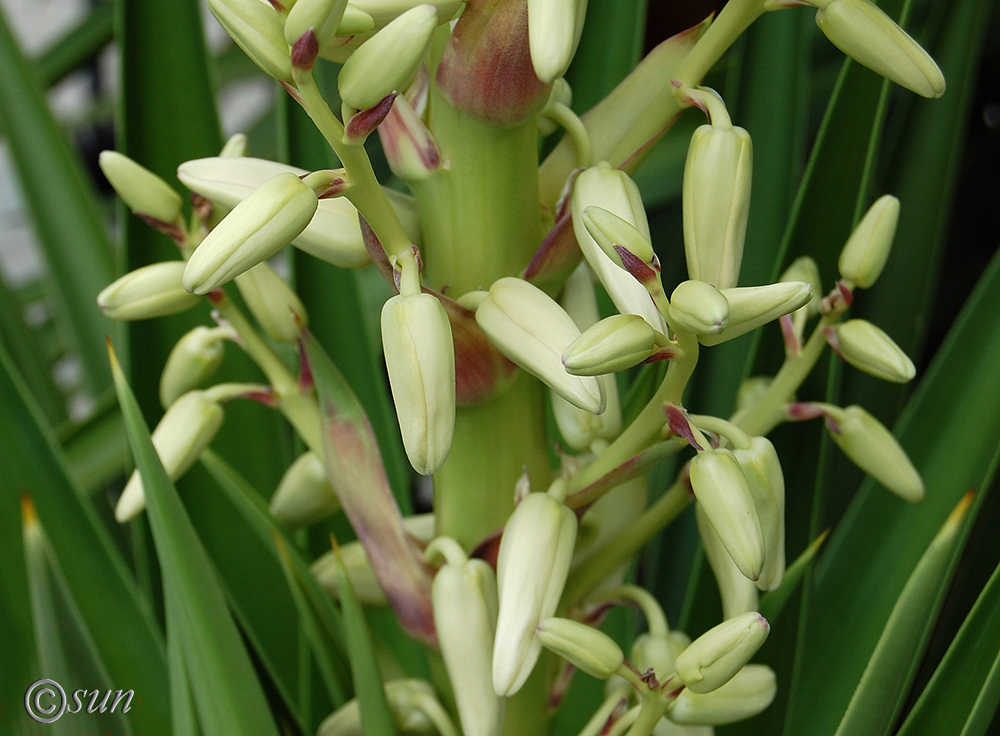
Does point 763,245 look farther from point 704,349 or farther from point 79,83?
point 79,83

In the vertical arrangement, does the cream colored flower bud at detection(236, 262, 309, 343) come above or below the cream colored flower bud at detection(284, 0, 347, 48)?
below

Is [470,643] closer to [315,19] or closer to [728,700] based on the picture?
[728,700]

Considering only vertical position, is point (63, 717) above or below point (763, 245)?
below

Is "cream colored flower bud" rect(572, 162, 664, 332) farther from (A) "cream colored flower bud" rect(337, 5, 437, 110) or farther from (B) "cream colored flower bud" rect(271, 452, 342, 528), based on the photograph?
(B) "cream colored flower bud" rect(271, 452, 342, 528)

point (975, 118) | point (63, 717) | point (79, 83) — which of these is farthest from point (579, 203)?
point (79, 83)

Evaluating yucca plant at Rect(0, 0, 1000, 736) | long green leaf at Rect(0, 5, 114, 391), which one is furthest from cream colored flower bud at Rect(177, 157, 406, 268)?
long green leaf at Rect(0, 5, 114, 391)

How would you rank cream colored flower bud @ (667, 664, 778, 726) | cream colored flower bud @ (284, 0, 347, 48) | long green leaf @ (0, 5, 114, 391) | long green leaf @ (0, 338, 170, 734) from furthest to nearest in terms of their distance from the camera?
long green leaf @ (0, 5, 114, 391) < long green leaf @ (0, 338, 170, 734) < cream colored flower bud @ (667, 664, 778, 726) < cream colored flower bud @ (284, 0, 347, 48)

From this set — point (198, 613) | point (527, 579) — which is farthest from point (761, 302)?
point (198, 613)
